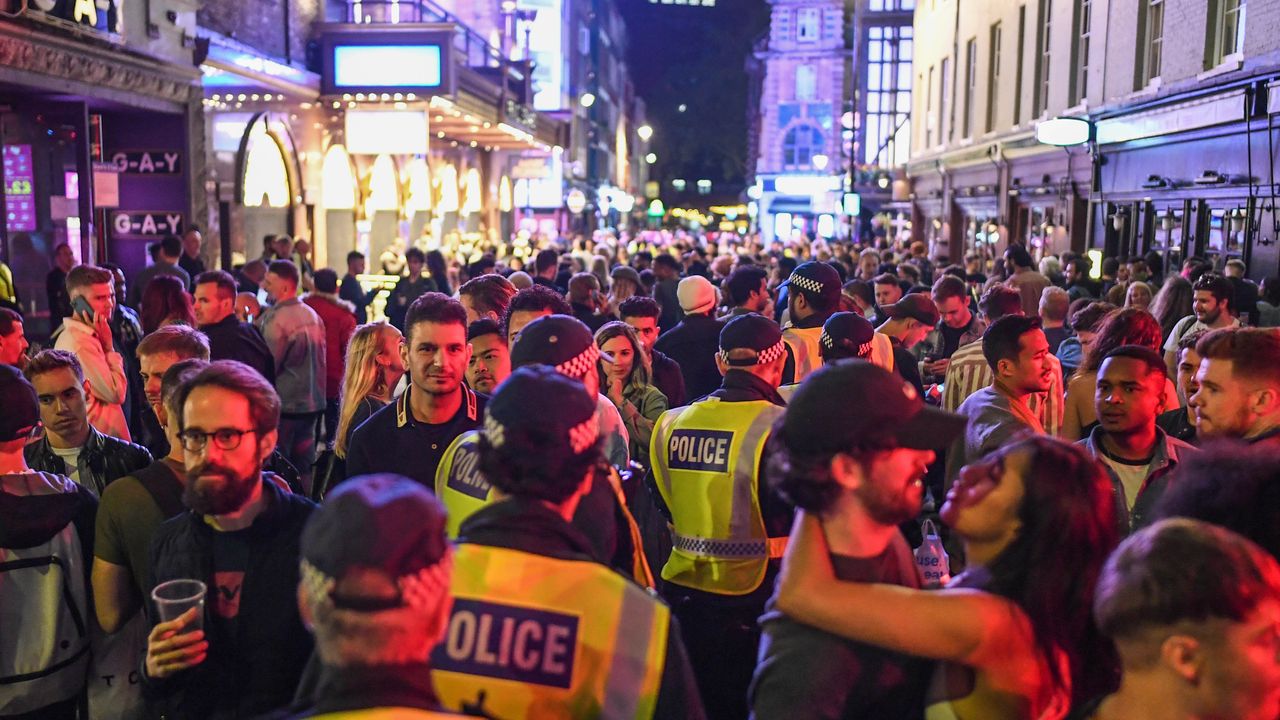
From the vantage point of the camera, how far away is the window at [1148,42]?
16.5m

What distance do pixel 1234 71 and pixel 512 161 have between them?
34.8m

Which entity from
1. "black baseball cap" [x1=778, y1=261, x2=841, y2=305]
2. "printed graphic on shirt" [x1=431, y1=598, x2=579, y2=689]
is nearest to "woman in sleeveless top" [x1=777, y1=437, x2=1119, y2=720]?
"printed graphic on shirt" [x1=431, y1=598, x2=579, y2=689]

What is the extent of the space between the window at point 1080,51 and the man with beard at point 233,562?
62.9ft

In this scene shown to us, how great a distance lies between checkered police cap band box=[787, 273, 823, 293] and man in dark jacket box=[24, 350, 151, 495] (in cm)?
469

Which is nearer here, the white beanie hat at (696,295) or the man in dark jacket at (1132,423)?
the man in dark jacket at (1132,423)

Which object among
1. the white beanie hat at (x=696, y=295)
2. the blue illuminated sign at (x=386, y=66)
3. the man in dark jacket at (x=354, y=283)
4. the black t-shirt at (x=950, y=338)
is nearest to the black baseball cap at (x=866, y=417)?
the white beanie hat at (x=696, y=295)

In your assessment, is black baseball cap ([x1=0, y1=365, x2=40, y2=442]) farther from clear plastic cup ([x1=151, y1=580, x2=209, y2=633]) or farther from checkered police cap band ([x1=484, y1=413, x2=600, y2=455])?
checkered police cap band ([x1=484, y1=413, x2=600, y2=455])

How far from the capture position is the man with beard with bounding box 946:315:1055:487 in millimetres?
5215

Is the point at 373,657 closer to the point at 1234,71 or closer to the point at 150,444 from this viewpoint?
the point at 150,444

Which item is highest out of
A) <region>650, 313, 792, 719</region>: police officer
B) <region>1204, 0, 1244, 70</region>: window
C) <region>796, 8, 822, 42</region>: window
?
<region>796, 8, 822, 42</region>: window

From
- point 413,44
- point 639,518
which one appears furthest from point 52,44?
point 639,518

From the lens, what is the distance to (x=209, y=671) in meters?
3.18

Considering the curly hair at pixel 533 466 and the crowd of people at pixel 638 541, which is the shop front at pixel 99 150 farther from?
the curly hair at pixel 533 466

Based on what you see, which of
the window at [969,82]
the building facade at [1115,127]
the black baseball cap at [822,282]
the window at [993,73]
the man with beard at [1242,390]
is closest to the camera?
the man with beard at [1242,390]
